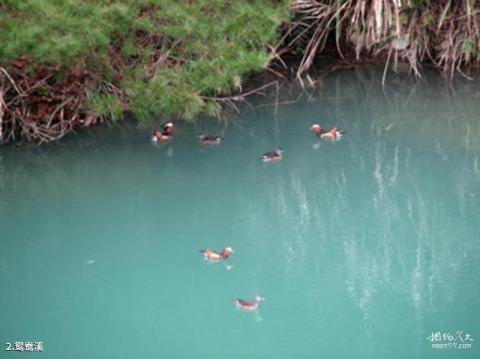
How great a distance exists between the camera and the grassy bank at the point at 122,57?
16.9 ft

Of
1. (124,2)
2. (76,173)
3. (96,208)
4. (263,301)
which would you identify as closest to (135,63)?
(124,2)

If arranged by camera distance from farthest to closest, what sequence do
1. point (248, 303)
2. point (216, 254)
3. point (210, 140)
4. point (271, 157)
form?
point (210, 140), point (271, 157), point (216, 254), point (248, 303)

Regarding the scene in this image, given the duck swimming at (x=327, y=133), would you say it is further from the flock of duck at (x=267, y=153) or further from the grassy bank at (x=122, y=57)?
the grassy bank at (x=122, y=57)

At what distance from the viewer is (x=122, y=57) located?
223 inches

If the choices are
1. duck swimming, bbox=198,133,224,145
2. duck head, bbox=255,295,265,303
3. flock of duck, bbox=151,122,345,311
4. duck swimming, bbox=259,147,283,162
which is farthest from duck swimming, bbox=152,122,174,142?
duck head, bbox=255,295,265,303

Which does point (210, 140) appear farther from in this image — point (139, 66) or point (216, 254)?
point (216, 254)

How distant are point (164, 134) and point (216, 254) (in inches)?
60.4

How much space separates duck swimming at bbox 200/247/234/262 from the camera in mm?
4305

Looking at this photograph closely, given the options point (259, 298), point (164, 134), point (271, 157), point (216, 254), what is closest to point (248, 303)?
point (259, 298)

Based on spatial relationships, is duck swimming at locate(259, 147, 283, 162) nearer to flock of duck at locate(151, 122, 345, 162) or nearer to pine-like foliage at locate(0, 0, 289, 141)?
flock of duck at locate(151, 122, 345, 162)

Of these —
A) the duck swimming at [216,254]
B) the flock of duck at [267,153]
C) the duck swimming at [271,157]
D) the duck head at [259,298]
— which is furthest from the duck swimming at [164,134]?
the duck head at [259,298]

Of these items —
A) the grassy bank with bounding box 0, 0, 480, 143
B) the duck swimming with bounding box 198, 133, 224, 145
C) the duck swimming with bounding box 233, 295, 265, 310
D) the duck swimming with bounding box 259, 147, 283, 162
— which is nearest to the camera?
the duck swimming with bounding box 233, 295, 265, 310

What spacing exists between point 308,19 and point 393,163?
173cm

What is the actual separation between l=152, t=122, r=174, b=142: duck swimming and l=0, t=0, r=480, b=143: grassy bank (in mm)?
92
